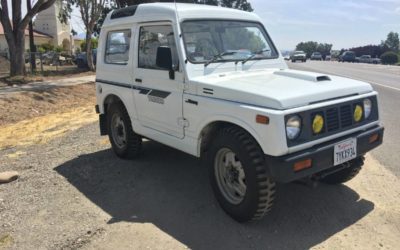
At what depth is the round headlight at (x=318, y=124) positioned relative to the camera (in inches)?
168

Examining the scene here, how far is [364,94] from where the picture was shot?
4.88 meters

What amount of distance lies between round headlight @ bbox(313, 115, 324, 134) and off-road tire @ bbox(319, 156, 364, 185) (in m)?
0.99

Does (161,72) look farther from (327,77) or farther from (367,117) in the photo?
(367,117)

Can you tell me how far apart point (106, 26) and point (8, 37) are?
44.0 ft

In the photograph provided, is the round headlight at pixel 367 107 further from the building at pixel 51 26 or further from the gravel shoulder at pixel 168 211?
the building at pixel 51 26

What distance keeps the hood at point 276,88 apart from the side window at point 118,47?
1807mm

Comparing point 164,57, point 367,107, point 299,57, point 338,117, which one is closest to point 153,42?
point 164,57

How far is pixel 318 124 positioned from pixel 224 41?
6.18 ft

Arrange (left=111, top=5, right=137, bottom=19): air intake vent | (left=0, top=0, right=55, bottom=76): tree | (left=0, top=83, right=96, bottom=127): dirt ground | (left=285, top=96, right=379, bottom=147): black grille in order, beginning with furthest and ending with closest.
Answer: (left=0, top=0, right=55, bottom=76): tree → (left=0, top=83, right=96, bottom=127): dirt ground → (left=111, top=5, right=137, bottom=19): air intake vent → (left=285, top=96, right=379, bottom=147): black grille

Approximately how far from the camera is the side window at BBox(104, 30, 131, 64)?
6515 mm

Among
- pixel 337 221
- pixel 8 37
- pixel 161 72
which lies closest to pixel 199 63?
pixel 161 72

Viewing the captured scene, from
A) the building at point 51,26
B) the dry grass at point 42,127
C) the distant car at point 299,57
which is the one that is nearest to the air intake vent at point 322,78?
the dry grass at point 42,127

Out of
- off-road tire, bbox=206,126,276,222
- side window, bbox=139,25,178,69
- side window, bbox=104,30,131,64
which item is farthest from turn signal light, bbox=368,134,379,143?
side window, bbox=104,30,131,64

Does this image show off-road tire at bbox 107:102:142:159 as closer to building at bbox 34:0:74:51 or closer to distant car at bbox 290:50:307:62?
distant car at bbox 290:50:307:62
